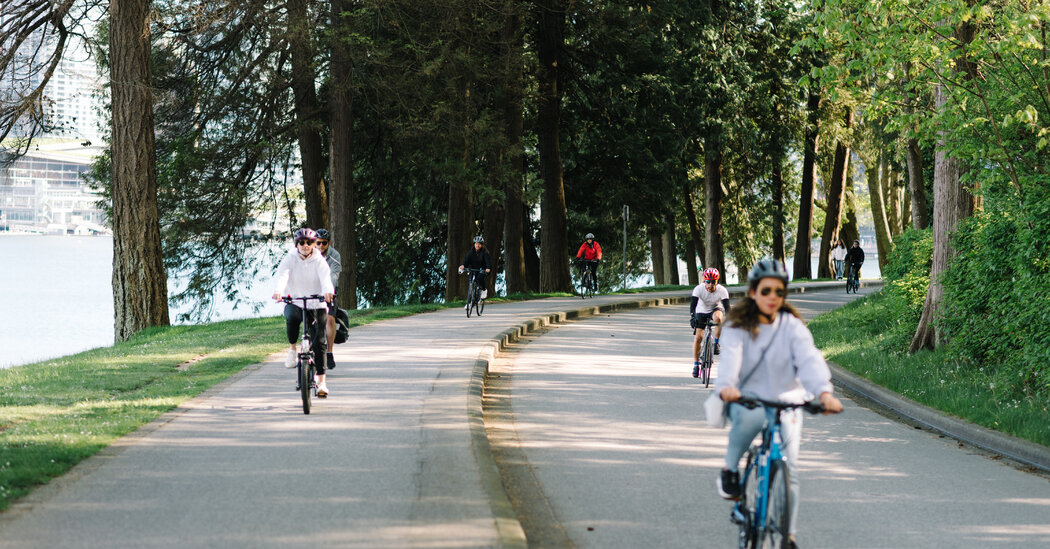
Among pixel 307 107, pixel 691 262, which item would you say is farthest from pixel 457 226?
pixel 691 262

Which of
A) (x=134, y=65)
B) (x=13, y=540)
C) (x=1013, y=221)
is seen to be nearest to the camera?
(x=13, y=540)

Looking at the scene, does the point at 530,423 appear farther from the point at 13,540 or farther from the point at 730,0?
the point at 730,0

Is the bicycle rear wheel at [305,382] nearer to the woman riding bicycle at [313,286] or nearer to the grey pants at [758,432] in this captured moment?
the woman riding bicycle at [313,286]

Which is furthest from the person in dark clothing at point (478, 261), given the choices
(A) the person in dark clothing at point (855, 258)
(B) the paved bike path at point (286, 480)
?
(A) the person in dark clothing at point (855, 258)

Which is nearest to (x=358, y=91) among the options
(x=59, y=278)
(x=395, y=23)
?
(x=395, y=23)

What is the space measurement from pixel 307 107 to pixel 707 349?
53.6 feet

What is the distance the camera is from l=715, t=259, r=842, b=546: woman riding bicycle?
5340 millimetres

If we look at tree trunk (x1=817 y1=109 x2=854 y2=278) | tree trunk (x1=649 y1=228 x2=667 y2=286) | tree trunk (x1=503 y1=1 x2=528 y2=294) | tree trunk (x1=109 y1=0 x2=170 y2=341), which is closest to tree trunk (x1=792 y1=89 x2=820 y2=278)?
tree trunk (x1=817 y1=109 x2=854 y2=278)

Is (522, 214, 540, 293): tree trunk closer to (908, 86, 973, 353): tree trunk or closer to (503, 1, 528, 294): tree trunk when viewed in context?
(503, 1, 528, 294): tree trunk

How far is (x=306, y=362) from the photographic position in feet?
32.9

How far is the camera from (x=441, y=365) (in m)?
14.0

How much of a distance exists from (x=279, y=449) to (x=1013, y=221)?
895cm

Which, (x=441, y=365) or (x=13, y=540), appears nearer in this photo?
(x=13, y=540)

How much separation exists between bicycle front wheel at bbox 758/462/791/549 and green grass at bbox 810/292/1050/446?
5.01 m
